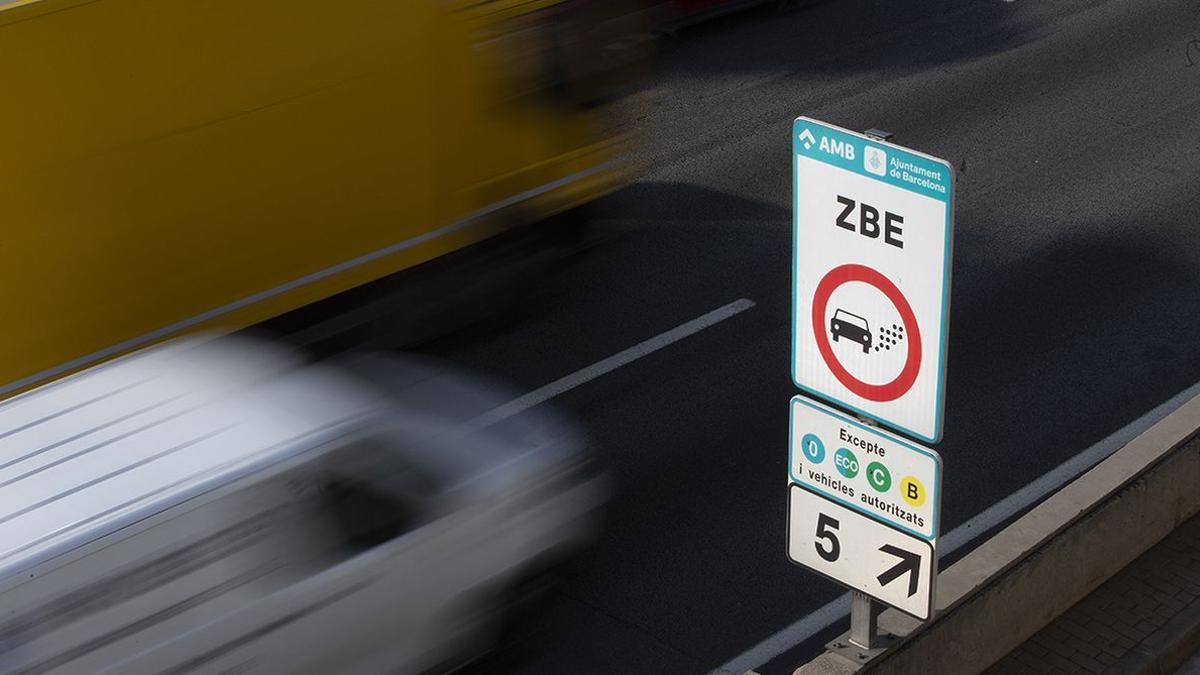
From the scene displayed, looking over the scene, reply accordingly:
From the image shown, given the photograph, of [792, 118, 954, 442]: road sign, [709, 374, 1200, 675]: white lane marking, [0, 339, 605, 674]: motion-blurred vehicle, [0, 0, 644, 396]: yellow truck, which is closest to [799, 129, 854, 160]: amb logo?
[792, 118, 954, 442]: road sign

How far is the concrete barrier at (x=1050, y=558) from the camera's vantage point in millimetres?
6793

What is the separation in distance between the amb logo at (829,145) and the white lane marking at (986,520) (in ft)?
10.4

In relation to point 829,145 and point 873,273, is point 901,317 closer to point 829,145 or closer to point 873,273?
point 873,273

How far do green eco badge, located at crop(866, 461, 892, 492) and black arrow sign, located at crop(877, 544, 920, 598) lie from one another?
0.70ft

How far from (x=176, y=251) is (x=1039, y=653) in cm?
473

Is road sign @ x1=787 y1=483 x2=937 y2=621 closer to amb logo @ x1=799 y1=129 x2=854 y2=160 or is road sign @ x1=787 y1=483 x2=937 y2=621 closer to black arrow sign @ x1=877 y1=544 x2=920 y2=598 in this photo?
black arrow sign @ x1=877 y1=544 x2=920 y2=598

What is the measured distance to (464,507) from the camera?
25.6 feet

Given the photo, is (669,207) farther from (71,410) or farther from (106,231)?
(71,410)

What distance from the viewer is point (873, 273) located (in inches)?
222

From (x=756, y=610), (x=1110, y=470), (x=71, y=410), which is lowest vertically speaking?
(x=756, y=610)

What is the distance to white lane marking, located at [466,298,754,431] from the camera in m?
10.8

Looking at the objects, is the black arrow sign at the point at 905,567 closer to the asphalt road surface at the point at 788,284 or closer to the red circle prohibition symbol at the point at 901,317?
the red circle prohibition symbol at the point at 901,317

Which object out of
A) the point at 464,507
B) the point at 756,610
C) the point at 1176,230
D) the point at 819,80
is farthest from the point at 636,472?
the point at 819,80

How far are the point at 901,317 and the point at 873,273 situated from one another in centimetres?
16
